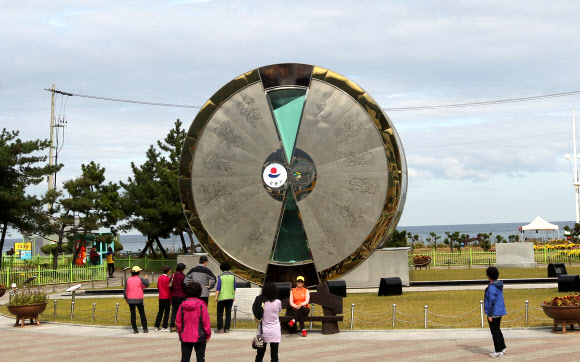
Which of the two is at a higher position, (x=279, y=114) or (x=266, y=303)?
(x=279, y=114)

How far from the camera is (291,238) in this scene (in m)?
23.4

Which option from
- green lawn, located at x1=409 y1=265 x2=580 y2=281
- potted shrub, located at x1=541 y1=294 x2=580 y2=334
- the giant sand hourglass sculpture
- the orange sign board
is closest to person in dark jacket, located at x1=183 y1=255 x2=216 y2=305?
potted shrub, located at x1=541 y1=294 x2=580 y2=334

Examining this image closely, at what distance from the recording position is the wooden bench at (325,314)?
52.7ft

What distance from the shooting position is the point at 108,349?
48.1 feet

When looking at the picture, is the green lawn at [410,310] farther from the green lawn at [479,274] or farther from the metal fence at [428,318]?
the green lawn at [479,274]

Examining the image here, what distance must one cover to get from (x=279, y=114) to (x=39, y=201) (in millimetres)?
18528

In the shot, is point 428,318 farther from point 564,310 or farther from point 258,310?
point 258,310

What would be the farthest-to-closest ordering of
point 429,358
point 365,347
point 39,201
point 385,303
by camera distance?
1. point 39,201
2. point 385,303
3. point 365,347
4. point 429,358

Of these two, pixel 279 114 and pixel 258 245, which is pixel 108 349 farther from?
pixel 279 114

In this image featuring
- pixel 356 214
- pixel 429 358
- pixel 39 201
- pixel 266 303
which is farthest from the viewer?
pixel 39 201

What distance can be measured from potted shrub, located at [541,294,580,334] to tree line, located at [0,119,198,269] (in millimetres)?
25975

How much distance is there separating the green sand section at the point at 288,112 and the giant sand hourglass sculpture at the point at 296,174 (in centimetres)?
3

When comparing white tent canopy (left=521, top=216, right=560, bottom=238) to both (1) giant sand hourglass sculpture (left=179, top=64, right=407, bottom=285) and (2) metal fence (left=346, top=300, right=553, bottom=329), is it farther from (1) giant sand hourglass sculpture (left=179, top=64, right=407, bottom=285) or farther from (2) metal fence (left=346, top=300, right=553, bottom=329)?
(2) metal fence (left=346, top=300, right=553, bottom=329)

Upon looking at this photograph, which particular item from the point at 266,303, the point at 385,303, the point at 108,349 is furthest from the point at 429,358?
the point at 385,303
